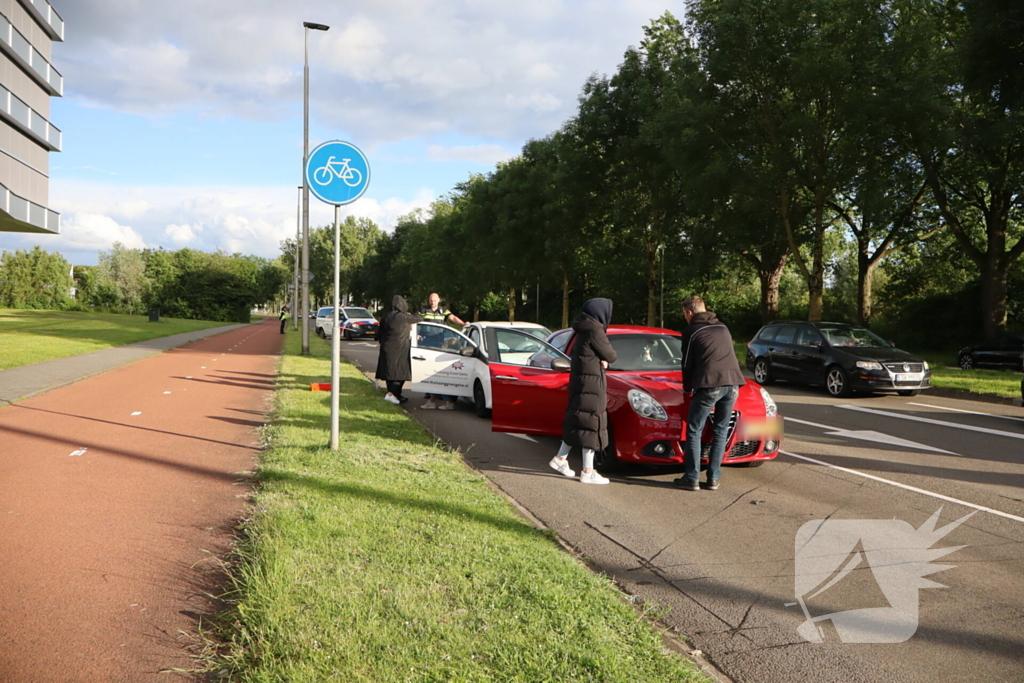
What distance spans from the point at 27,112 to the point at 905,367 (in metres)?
39.7

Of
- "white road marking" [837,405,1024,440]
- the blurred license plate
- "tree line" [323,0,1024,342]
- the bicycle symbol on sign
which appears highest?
"tree line" [323,0,1024,342]

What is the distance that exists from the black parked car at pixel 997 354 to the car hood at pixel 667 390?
20.0 metres

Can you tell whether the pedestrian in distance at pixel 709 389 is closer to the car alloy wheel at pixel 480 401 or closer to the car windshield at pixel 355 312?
the car alloy wheel at pixel 480 401

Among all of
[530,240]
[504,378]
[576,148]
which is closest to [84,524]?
[504,378]

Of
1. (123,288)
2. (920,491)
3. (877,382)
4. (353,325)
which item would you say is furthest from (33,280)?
(920,491)

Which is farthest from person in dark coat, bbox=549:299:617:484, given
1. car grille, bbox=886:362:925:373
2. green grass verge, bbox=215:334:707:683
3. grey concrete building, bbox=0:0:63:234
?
grey concrete building, bbox=0:0:63:234

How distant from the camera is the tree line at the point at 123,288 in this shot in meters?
68.3

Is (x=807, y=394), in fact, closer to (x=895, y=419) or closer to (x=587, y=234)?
(x=895, y=419)

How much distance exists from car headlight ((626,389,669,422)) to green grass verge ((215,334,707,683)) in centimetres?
187

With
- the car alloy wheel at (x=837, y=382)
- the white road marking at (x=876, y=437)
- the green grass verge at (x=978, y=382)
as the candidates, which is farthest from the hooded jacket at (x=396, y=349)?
the green grass verge at (x=978, y=382)

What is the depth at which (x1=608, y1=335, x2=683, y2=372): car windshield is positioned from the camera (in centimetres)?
872

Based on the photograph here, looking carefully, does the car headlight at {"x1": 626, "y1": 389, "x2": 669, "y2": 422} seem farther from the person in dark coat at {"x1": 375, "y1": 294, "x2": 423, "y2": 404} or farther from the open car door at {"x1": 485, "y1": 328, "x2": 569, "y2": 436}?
the person in dark coat at {"x1": 375, "y1": 294, "x2": 423, "y2": 404}

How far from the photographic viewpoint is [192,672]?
10.9 ft

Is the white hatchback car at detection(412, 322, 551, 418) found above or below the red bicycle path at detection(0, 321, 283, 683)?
→ above
